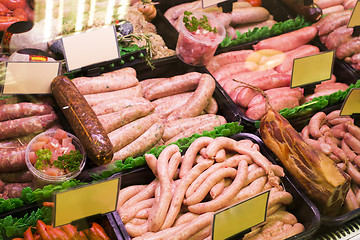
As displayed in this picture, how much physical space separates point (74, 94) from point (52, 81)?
28cm

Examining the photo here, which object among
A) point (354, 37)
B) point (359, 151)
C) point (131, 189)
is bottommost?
point (131, 189)

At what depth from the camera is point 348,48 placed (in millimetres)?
4695

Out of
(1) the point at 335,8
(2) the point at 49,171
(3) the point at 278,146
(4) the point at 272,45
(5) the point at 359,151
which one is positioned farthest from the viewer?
(1) the point at 335,8

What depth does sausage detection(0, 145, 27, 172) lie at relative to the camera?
3158 mm

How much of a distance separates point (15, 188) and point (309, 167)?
2.26 metres

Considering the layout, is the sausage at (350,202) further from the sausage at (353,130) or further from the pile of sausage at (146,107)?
the pile of sausage at (146,107)

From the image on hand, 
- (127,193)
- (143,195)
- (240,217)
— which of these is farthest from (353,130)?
(127,193)

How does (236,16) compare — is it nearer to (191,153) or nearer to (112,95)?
(112,95)

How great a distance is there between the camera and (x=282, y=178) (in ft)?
11.1

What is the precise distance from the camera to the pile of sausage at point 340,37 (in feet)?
15.4

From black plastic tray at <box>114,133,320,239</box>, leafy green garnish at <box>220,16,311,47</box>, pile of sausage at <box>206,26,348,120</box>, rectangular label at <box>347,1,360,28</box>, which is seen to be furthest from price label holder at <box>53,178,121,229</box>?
rectangular label at <box>347,1,360,28</box>

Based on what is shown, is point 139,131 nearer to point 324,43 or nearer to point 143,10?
point 143,10

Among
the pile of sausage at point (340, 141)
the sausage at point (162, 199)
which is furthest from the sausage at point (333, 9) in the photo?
the sausage at point (162, 199)

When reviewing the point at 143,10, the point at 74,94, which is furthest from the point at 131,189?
the point at 143,10
